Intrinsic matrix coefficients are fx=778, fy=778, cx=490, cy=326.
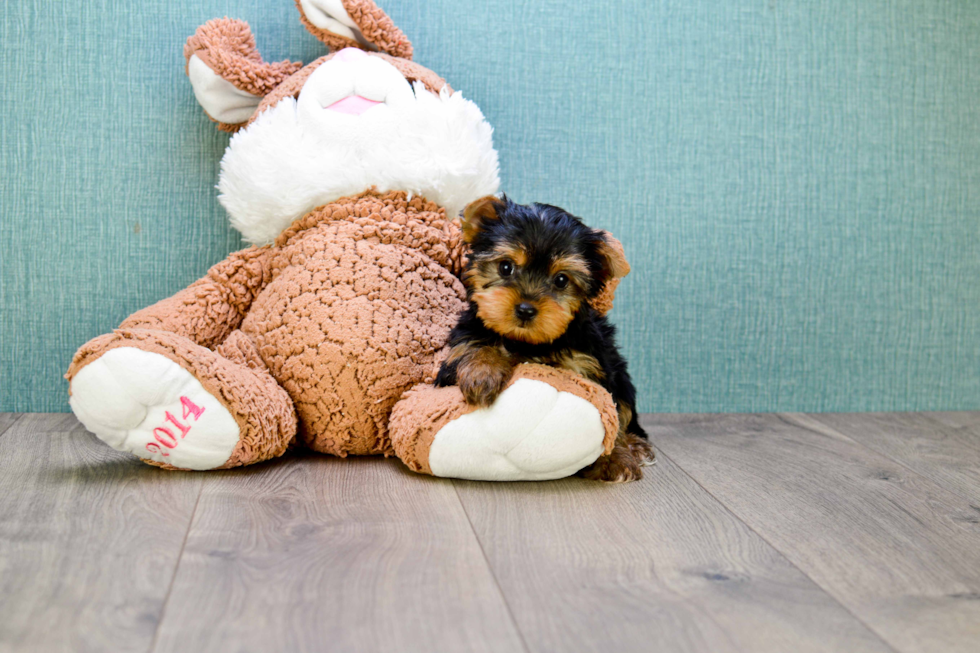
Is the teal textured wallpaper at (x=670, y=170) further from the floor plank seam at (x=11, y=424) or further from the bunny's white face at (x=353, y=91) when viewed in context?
the bunny's white face at (x=353, y=91)

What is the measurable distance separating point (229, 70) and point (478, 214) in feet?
2.61

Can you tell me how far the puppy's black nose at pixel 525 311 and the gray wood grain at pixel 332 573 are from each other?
40 centimetres

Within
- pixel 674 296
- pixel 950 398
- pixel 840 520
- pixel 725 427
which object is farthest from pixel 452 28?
pixel 950 398

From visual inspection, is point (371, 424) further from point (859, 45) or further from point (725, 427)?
point (859, 45)

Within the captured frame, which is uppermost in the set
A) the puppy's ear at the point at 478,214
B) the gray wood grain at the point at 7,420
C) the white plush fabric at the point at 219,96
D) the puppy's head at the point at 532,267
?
the white plush fabric at the point at 219,96

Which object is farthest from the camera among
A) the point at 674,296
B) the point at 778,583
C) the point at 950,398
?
the point at 950,398

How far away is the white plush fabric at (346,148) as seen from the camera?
1911 millimetres

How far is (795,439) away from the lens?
2211mm

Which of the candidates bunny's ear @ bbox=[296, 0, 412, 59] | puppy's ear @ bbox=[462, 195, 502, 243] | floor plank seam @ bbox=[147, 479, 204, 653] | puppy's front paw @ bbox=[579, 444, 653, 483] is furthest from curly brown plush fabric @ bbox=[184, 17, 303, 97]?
puppy's front paw @ bbox=[579, 444, 653, 483]

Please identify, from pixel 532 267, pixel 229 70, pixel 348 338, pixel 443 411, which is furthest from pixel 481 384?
pixel 229 70

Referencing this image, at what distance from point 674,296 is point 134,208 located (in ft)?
5.36

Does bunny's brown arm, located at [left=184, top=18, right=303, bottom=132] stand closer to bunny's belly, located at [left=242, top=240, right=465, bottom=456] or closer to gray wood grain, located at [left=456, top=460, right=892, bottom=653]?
bunny's belly, located at [left=242, top=240, right=465, bottom=456]

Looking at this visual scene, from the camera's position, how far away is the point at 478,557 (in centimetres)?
129

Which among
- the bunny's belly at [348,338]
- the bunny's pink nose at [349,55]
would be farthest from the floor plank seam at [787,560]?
the bunny's pink nose at [349,55]
